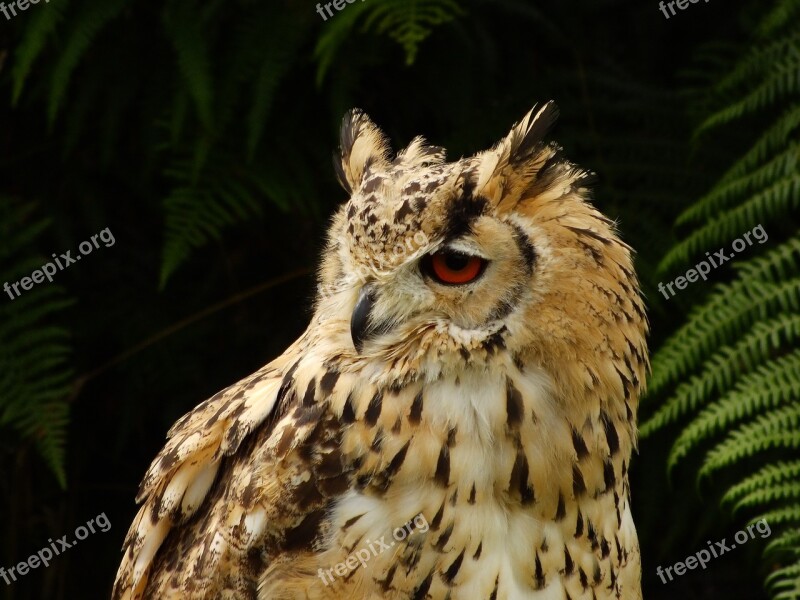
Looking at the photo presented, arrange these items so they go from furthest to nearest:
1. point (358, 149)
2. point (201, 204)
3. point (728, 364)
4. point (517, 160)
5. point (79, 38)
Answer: point (201, 204)
point (79, 38)
point (728, 364)
point (358, 149)
point (517, 160)

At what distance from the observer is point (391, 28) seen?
3588 millimetres

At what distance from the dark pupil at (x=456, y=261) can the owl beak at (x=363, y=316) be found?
6.9 inches

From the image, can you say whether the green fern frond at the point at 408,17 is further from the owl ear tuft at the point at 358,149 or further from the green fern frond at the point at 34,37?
the green fern frond at the point at 34,37

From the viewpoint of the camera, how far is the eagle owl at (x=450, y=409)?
6.56 ft

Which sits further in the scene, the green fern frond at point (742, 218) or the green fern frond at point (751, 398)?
the green fern frond at point (742, 218)

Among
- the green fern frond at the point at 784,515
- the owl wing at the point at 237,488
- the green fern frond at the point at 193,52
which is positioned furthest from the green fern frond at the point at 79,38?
the green fern frond at the point at 784,515

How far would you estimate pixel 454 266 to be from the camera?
1.98m

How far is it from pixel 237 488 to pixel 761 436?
150 centimetres

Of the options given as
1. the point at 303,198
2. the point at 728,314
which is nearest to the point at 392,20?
the point at 303,198

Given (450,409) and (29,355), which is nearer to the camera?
(450,409)

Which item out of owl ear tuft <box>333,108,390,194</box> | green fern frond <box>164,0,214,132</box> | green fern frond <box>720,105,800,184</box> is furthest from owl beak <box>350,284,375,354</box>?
green fern frond <box>720,105,800,184</box>

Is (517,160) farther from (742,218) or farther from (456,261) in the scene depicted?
(742,218)

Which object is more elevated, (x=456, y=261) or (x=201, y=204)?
(x=201, y=204)

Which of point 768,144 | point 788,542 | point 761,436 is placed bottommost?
point 788,542
